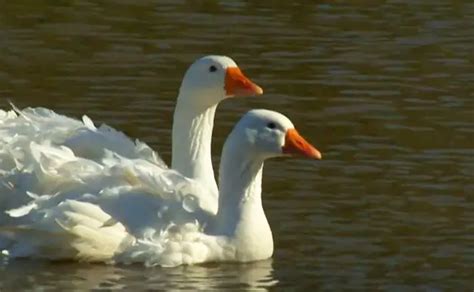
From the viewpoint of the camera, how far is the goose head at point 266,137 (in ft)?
55.4

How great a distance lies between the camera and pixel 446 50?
79.0 ft

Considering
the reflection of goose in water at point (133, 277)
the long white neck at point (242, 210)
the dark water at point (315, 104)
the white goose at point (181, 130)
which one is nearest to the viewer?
the reflection of goose in water at point (133, 277)

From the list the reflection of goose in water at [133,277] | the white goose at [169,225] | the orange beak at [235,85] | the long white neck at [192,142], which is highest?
the orange beak at [235,85]

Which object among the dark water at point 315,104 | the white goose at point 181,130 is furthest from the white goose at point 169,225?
the white goose at point 181,130

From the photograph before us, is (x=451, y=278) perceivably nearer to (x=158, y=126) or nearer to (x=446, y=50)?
(x=158, y=126)

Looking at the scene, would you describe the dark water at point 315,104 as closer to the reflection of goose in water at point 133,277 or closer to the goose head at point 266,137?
the reflection of goose in water at point 133,277

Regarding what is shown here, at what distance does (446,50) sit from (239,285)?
857 centimetres

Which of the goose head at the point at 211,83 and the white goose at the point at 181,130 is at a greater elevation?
the goose head at the point at 211,83

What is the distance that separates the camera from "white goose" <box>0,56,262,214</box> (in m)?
17.6

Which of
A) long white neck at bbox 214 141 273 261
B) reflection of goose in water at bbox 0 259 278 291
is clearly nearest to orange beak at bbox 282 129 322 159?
long white neck at bbox 214 141 273 261

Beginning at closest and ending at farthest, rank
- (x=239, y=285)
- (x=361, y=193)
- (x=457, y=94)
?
1. (x=239, y=285)
2. (x=361, y=193)
3. (x=457, y=94)

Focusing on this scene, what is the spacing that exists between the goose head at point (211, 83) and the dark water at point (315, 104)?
3.50ft

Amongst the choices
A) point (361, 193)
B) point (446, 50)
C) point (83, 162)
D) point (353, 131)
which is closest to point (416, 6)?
point (446, 50)

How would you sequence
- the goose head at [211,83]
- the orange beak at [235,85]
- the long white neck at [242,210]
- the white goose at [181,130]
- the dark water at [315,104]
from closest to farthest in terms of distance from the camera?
the dark water at [315,104]
the long white neck at [242,210]
the white goose at [181,130]
the goose head at [211,83]
the orange beak at [235,85]
